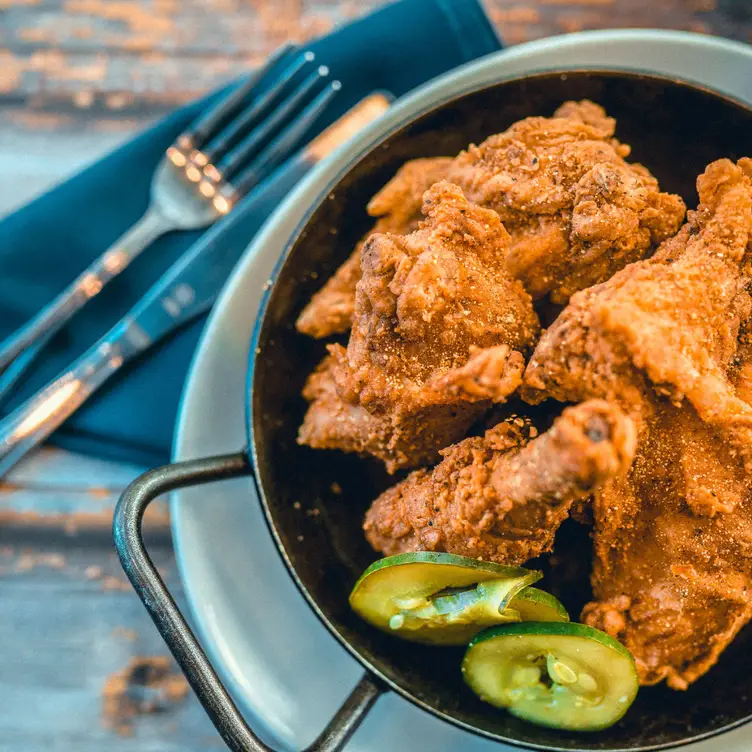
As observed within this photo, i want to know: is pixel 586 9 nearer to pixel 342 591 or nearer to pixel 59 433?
pixel 342 591

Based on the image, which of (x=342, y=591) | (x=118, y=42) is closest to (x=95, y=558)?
(x=342, y=591)

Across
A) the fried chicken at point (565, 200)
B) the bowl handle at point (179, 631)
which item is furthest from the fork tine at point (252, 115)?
the bowl handle at point (179, 631)

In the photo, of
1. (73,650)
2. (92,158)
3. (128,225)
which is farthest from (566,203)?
(73,650)

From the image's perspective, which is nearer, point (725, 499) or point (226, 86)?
point (725, 499)

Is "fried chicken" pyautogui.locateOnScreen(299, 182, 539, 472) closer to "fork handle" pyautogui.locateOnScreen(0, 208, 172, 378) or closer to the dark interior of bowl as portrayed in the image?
the dark interior of bowl

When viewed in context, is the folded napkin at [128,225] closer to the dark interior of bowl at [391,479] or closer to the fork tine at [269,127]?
the fork tine at [269,127]

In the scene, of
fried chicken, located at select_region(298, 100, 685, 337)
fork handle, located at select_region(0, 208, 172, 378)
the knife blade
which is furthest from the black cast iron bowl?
fork handle, located at select_region(0, 208, 172, 378)
